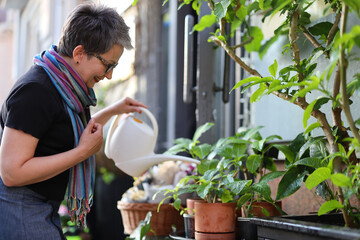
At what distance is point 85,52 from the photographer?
164cm

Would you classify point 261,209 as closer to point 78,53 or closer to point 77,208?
point 77,208

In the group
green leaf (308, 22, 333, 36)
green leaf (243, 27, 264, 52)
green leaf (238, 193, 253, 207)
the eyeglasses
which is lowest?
green leaf (238, 193, 253, 207)

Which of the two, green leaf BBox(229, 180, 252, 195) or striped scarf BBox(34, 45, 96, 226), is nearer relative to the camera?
green leaf BBox(229, 180, 252, 195)

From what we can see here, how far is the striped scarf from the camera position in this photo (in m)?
1.61

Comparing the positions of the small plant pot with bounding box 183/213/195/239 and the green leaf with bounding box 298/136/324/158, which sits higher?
the green leaf with bounding box 298/136/324/158

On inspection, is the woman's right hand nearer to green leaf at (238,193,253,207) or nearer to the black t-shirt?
the black t-shirt

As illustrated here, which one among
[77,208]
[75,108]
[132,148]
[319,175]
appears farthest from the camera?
[132,148]

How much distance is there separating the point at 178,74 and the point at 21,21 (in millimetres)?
7582

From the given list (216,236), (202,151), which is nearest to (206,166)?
(202,151)

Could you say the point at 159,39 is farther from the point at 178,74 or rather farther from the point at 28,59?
→ the point at 28,59

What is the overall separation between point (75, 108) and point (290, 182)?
2.34 ft

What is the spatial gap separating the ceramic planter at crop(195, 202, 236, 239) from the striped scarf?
1.44 feet

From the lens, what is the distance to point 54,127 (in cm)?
158

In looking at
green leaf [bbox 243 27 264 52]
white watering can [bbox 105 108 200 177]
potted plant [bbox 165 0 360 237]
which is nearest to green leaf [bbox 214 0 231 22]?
potted plant [bbox 165 0 360 237]
